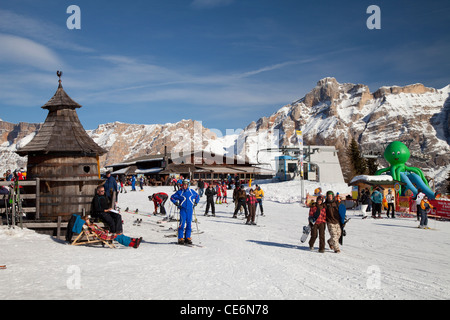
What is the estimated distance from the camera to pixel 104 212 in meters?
10.2

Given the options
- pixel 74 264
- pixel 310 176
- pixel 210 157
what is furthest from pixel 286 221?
pixel 210 157

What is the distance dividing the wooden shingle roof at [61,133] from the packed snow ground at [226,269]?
2746mm

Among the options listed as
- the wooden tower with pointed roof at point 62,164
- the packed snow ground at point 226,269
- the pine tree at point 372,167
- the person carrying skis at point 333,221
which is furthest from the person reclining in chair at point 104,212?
the pine tree at point 372,167

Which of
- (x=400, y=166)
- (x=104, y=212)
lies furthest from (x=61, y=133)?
(x=400, y=166)

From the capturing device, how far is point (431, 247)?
11383mm

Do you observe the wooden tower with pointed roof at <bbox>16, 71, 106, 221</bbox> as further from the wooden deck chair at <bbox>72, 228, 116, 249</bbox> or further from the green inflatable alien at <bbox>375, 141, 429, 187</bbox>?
the green inflatable alien at <bbox>375, 141, 429, 187</bbox>

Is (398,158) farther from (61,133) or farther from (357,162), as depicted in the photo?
(357,162)

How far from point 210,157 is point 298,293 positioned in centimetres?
5221

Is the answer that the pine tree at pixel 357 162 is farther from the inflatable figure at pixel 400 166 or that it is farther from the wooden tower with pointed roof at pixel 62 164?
the wooden tower with pointed roof at pixel 62 164

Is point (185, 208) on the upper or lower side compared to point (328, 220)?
upper

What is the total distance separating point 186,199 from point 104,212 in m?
2.17

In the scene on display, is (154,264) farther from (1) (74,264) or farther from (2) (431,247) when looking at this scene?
(2) (431,247)

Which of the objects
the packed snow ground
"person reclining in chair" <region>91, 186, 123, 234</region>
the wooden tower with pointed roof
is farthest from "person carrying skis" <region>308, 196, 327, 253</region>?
the wooden tower with pointed roof

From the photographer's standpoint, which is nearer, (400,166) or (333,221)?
(333,221)
